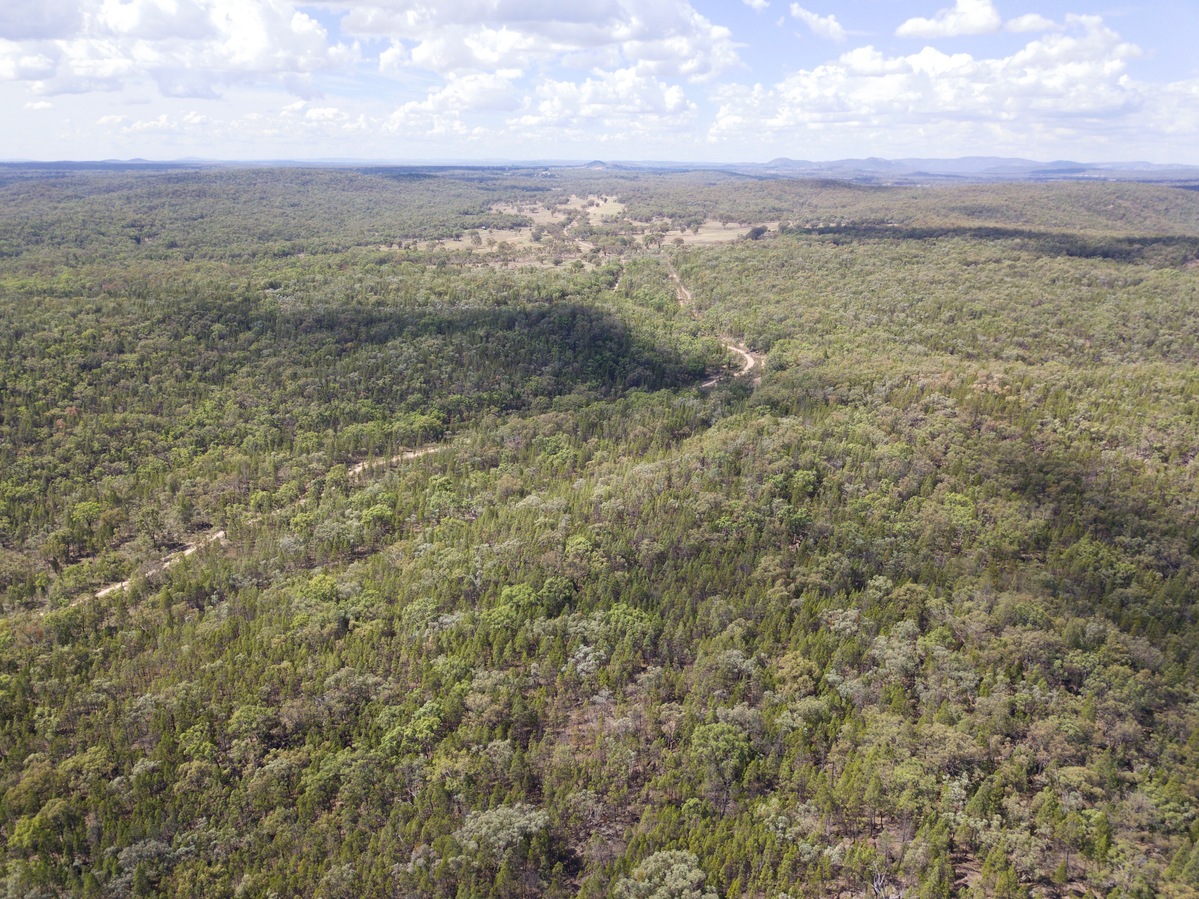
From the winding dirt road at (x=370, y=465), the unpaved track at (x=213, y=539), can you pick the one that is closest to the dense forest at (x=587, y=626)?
the unpaved track at (x=213, y=539)

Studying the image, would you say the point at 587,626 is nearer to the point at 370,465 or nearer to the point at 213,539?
the point at 370,465

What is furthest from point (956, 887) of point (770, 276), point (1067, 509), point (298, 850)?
point (770, 276)

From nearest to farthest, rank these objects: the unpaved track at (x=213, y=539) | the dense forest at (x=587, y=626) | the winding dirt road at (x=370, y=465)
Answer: the dense forest at (x=587, y=626) → the unpaved track at (x=213, y=539) → the winding dirt road at (x=370, y=465)

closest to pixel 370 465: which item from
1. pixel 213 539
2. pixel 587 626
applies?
pixel 213 539

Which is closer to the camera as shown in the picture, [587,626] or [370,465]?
[587,626]

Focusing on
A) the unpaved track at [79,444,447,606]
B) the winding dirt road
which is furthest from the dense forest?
the winding dirt road

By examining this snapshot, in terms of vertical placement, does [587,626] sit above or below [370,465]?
below

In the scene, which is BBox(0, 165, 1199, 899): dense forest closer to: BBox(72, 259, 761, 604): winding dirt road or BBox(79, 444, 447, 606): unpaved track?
BBox(79, 444, 447, 606): unpaved track

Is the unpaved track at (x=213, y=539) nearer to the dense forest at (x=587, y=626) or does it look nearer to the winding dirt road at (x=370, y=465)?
the winding dirt road at (x=370, y=465)
